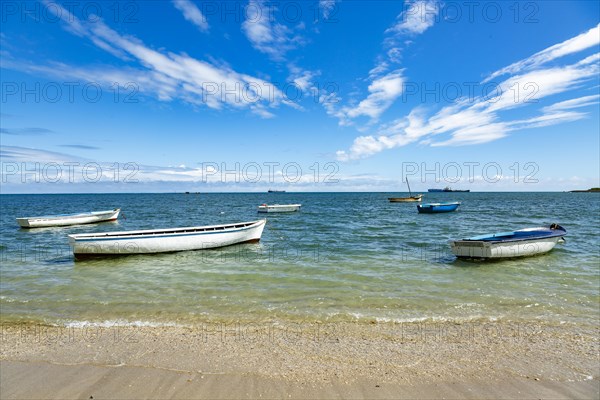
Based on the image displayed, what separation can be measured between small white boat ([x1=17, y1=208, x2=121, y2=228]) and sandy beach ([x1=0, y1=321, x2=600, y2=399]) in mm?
33164

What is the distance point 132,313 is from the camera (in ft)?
29.2

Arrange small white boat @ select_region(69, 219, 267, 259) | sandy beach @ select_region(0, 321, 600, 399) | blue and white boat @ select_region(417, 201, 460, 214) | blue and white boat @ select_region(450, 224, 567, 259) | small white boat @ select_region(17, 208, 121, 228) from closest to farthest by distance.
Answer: sandy beach @ select_region(0, 321, 600, 399)
blue and white boat @ select_region(450, 224, 567, 259)
small white boat @ select_region(69, 219, 267, 259)
small white boat @ select_region(17, 208, 121, 228)
blue and white boat @ select_region(417, 201, 460, 214)

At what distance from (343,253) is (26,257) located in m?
17.8

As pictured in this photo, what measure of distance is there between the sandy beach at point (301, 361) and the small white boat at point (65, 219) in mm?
33164

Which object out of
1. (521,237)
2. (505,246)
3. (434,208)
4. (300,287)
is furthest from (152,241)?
(434,208)

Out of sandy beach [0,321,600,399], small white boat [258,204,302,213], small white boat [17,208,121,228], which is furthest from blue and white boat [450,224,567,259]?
small white boat [258,204,302,213]

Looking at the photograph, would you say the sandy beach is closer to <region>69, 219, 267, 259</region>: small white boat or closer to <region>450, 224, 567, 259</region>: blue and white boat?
<region>450, 224, 567, 259</region>: blue and white boat

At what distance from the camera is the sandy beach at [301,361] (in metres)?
4.90

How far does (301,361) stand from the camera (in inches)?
230

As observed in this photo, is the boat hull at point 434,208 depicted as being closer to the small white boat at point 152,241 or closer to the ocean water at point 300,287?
the ocean water at point 300,287

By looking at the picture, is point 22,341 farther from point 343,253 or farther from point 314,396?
point 343,253

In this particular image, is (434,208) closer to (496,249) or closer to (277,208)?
(277,208)

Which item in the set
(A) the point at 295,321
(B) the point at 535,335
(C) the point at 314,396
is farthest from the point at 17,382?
(B) the point at 535,335

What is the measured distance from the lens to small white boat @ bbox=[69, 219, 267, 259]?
56.5ft
